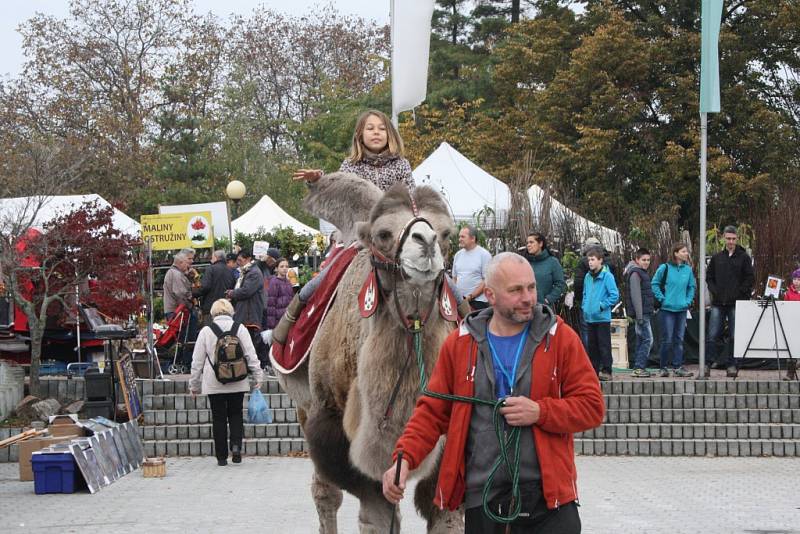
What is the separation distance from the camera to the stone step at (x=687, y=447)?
15289 mm

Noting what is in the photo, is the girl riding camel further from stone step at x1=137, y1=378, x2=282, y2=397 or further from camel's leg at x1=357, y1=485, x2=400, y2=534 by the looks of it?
stone step at x1=137, y1=378, x2=282, y2=397

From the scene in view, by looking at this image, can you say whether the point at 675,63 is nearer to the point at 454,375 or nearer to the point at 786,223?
the point at 786,223

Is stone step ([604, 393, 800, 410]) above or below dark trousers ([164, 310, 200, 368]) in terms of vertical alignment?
below

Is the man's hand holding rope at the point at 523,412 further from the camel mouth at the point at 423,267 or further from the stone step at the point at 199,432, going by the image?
the stone step at the point at 199,432

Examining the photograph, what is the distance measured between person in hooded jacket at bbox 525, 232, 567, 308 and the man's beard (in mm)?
11430

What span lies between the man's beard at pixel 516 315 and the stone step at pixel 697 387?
1213cm

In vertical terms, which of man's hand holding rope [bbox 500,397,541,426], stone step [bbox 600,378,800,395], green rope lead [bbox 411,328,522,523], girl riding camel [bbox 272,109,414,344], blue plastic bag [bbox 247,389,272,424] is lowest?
blue plastic bag [bbox 247,389,272,424]

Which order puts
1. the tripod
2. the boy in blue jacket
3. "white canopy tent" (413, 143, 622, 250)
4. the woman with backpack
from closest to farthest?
the woman with backpack → the boy in blue jacket → the tripod → "white canopy tent" (413, 143, 622, 250)

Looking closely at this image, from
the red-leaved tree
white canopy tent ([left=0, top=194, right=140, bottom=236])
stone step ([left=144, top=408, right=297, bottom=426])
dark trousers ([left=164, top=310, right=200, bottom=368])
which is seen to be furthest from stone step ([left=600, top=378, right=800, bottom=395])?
white canopy tent ([left=0, top=194, right=140, bottom=236])

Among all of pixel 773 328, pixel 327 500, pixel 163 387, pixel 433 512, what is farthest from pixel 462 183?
pixel 433 512

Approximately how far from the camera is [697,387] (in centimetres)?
1680

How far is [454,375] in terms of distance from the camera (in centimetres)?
502

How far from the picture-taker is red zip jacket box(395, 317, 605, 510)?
4.76 metres

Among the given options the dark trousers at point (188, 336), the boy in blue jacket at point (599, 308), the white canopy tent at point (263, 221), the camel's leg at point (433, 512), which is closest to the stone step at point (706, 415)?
the boy in blue jacket at point (599, 308)
